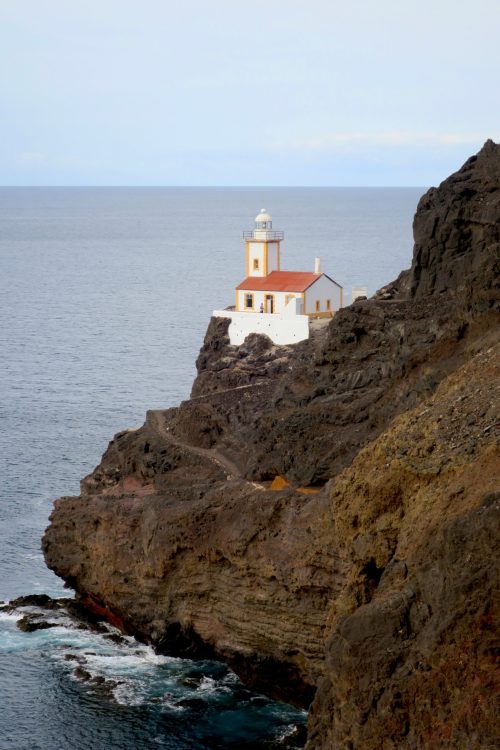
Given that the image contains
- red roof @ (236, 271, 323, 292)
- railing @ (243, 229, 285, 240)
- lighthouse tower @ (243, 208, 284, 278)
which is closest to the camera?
red roof @ (236, 271, 323, 292)

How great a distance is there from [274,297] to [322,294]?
2.80m

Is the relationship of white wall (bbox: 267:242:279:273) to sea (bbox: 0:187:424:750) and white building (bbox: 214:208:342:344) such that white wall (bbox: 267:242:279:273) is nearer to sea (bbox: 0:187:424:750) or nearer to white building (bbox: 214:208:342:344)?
white building (bbox: 214:208:342:344)

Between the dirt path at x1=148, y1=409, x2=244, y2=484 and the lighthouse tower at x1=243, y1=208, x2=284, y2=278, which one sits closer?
the dirt path at x1=148, y1=409, x2=244, y2=484

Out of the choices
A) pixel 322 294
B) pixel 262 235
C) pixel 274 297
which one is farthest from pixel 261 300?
pixel 262 235

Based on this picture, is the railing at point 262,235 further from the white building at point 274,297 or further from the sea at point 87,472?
the sea at point 87,472

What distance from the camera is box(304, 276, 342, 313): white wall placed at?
77625 millimetres

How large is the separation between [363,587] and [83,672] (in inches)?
487

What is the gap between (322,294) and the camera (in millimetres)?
78875

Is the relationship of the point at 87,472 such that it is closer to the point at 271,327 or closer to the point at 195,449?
the point at 271,327

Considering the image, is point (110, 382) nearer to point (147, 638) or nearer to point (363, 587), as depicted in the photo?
point (147, 638)

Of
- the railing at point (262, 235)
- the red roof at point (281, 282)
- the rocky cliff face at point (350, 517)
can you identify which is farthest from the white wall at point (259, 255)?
the rocky cliff face at point (350, 517)

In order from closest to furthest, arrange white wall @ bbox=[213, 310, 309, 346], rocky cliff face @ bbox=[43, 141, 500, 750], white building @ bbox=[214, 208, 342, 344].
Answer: rocky cliff face @ bbox=[43, 141, 500, 750]
white wall @ bbox=[213, 310, 309, 346]
white building @ bbox=[214, 208, 342, 344]

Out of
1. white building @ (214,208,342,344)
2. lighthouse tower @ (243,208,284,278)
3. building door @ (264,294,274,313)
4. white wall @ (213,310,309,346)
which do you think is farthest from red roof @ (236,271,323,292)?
white wall @ (213,310,309,346)

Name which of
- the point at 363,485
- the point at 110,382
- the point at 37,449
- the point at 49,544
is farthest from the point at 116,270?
the point at 363,485
